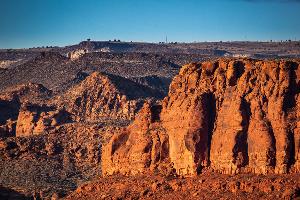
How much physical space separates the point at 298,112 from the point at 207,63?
1025cm

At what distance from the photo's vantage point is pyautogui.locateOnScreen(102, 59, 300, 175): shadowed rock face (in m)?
75.1

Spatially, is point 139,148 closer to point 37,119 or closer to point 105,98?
point 37,119

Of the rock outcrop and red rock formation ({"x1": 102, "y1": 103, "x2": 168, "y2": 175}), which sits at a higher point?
the rock outcrop

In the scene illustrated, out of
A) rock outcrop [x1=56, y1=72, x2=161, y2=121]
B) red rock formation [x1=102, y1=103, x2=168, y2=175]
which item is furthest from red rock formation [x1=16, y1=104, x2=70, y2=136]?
red rock formation [x1=102, y1=103, x2=168, y2=175]

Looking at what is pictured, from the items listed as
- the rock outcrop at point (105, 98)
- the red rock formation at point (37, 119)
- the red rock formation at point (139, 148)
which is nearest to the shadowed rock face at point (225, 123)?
the red rock formation at point (139, 148)

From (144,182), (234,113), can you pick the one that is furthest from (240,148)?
(144,182)

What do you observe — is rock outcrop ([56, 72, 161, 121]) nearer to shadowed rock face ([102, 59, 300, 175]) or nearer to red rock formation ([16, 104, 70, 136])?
red rock formation ([16, 104, 70, 136])

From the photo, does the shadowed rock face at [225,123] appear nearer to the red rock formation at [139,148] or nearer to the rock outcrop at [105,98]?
the red rock formation at [139,148]

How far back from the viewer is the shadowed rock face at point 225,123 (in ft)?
246

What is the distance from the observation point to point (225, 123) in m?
77.9

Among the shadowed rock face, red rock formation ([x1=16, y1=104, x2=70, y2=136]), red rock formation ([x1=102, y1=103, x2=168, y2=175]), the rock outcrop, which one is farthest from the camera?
the rock outcrop

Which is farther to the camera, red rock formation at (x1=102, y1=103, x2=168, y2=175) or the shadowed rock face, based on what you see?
red rock formation at (x1=102, y1=103, x2=168, y2=175)

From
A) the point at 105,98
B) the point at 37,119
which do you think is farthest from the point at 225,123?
the point at 105,98

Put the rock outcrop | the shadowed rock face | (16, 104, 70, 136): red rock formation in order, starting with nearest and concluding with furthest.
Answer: the shadowed rock face, (16, 104, 70, 136): red rock formation, the rock outcrop
